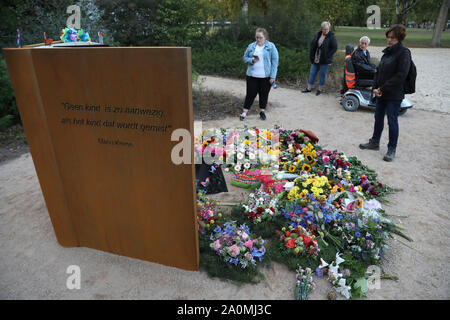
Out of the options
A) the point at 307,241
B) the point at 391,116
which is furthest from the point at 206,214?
the point at 391,116

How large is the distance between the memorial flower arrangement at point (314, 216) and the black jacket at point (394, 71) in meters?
1.09

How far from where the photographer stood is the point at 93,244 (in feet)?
9.09

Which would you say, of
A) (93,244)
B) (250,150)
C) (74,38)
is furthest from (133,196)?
(250,150)

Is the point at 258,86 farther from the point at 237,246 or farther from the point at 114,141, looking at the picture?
the point at 114,141

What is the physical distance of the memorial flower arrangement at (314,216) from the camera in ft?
8.61

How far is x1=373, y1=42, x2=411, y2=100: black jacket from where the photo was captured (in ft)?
13.6

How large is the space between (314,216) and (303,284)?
852mm

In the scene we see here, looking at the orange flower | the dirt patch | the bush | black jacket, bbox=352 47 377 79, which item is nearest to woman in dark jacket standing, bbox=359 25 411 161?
the orange flower

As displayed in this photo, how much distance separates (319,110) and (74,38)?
6016mm

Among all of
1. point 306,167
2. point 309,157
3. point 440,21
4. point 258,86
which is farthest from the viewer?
point 440,21

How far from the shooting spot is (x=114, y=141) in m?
2.24

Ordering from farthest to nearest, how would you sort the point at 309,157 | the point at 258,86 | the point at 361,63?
the point at 361,63
the point at 258,86
the point at 309,157

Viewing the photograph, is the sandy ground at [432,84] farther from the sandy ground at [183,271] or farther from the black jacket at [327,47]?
the sandy ground at [183,271]

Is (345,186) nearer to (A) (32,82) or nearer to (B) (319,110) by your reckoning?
(A) (32,82)
